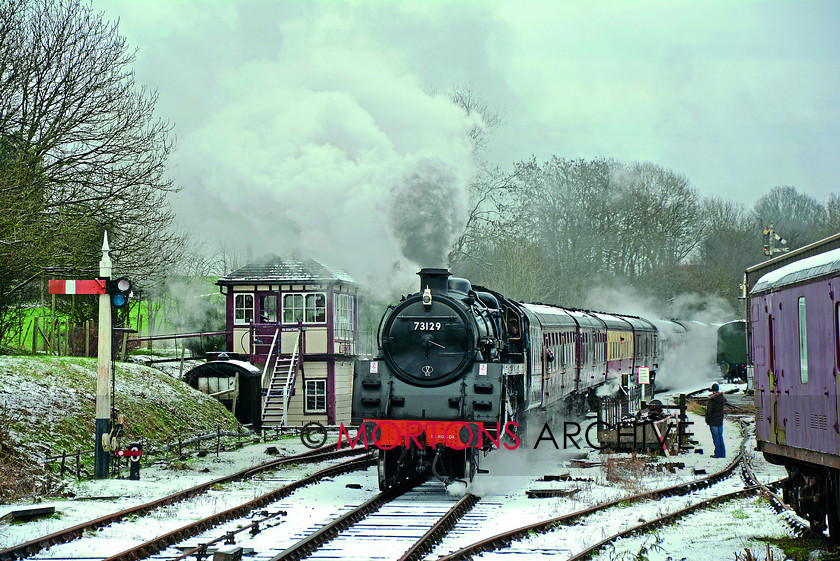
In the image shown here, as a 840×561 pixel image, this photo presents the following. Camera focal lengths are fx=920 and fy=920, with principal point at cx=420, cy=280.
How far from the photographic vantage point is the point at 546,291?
44.4 metres

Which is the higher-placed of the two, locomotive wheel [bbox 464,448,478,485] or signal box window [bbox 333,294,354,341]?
signal box window [bbox 333,294,354,341]

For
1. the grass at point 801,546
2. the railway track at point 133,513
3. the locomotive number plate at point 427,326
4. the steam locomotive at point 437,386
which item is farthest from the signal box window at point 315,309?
the grass at point 801,546

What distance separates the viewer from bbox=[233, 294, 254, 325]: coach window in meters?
28.3

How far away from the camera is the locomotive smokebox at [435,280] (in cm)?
1276

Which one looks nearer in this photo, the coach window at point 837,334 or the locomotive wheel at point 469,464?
the coach window at point 837,334

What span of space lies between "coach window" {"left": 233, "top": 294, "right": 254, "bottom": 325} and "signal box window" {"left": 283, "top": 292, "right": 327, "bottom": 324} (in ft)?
3.61

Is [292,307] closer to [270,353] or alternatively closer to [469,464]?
[270,353]

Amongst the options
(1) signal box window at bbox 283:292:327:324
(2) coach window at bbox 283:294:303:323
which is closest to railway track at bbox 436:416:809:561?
(1) signal box window at bbox 283:292:327:324

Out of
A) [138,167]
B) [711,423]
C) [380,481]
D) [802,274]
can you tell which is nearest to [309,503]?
[380,481]

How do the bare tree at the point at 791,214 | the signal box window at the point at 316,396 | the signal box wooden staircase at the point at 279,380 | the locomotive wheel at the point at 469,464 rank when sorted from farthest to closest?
the bare tree at the point at 791,214
the signal box window at the point at 316,396
the signal box wooden staircase at the point at 279,380
the locomotive wheel at the point at 469,464

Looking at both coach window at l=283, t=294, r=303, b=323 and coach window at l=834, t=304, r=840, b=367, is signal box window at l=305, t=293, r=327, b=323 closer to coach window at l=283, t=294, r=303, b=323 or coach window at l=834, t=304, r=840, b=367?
coach window at l=283, t=294, r=303, b=323

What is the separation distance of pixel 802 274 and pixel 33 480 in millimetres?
9699

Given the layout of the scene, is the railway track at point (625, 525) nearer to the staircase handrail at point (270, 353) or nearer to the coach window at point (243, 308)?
the staircase handrail at point (270, 353)

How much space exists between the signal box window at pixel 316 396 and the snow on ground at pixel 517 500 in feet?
32.6
